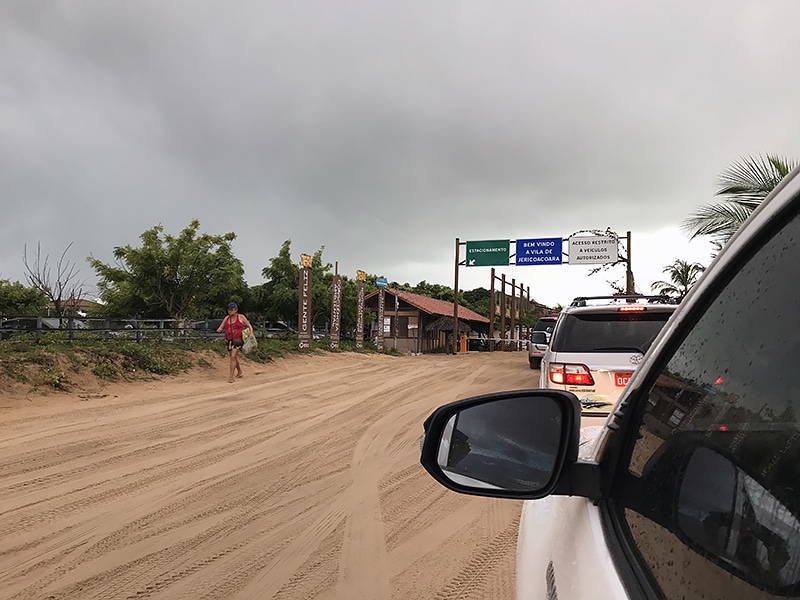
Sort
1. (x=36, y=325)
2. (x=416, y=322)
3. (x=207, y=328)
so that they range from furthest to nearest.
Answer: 1. (x=416, y=322)
2. (x=207, y=328)
3. (x=36, y=325)

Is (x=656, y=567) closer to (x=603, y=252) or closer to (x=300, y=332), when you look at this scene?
(x=300, y=332)

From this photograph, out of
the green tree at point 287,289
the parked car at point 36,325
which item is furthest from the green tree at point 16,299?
the parked car at point 36,325

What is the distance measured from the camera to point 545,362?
240 inches

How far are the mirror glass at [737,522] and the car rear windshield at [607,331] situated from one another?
15.2ft

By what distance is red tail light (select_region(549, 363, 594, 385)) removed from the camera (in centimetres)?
543

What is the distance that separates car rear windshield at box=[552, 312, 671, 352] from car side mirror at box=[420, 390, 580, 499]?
14.2 ft

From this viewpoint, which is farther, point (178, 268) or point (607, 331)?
point (178, 268)

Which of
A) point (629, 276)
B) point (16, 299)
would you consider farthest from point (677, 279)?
point (16, 299)

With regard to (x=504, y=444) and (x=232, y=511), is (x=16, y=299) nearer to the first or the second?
(x=232, y=511)

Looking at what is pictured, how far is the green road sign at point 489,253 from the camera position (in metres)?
28.4

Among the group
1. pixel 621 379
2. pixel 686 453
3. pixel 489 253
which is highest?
pixel 489 253

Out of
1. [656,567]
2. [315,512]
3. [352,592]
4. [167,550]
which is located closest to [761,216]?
[656,567]

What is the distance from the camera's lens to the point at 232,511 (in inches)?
178

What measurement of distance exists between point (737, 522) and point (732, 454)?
4.4 inches
